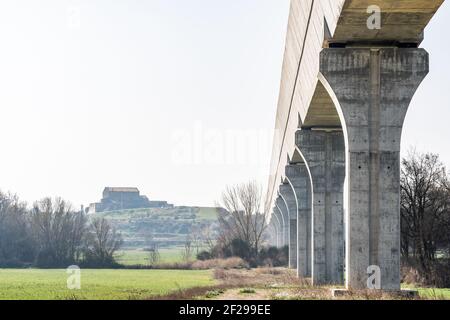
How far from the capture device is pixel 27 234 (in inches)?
3344

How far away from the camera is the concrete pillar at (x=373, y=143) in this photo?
2144cm

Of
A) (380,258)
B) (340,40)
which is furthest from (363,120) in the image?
(380,258)

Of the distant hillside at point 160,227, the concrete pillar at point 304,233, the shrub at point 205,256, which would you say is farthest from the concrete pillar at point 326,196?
the distant hillside at point 160,227

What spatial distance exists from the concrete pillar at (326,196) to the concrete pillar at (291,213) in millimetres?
22683

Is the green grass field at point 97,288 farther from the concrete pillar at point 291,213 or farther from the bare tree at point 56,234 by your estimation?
the bare tree at point 56,234

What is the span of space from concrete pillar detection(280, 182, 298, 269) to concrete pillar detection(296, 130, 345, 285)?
22683 millimetres

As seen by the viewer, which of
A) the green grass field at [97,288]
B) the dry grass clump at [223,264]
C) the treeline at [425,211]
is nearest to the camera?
the green grass field at [97,288]

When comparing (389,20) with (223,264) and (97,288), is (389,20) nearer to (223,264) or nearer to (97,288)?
(97,288)

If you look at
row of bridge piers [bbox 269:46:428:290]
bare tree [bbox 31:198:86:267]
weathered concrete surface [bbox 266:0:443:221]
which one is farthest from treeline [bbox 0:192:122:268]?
row of bridge piers [bbox 269:46:428:290]
